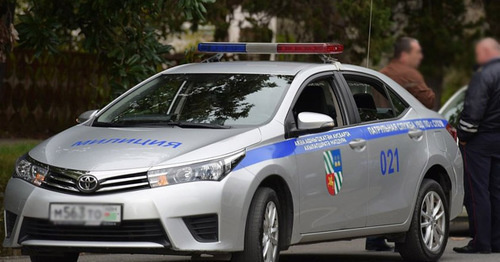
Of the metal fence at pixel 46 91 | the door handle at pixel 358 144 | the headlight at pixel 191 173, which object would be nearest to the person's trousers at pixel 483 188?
the door handle at pixel 358 144

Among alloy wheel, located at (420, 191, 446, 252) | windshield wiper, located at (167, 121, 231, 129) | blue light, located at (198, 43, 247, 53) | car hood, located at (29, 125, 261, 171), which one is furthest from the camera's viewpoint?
alloy wheel, located at (420, 191, 446, 252)

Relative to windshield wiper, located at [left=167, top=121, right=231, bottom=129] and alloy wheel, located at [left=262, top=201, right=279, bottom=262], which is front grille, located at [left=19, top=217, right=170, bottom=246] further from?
windshield wiper, located at [left=167, top=121, right=231, bottom=129]

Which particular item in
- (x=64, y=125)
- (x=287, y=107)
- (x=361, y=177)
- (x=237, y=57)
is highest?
(x=287, y=107)

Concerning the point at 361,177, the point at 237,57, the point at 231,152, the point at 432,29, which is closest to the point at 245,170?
the point at 231,152

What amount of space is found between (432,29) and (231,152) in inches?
553

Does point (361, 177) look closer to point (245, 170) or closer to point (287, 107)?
point (287, 107)

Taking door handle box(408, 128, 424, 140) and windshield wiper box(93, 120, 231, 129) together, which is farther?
door handle box(408, 128, 424, 140)

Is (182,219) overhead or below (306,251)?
overhead

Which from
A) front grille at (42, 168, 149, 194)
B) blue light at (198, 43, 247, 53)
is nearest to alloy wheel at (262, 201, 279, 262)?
front grille at (42, 168, 149, 194)

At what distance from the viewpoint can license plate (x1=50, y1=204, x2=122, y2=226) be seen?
786 cm

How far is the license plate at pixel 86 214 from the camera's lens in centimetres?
786

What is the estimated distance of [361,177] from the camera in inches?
367

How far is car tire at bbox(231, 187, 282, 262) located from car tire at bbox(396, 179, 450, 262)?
1866mm

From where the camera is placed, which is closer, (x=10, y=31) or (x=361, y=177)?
(x=361, y=177)
